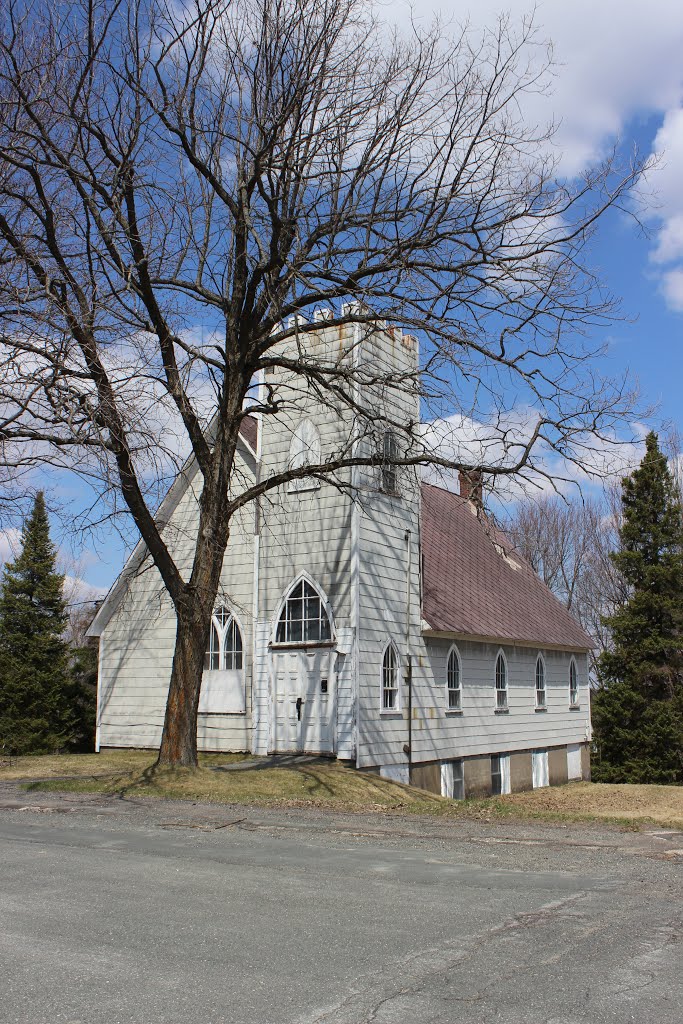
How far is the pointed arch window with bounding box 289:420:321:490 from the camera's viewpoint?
1942cm

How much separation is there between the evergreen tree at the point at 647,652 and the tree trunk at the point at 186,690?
745 inches

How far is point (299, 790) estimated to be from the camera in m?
14.6

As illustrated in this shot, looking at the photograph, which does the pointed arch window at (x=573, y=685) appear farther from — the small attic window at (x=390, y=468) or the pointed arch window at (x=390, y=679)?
the small attic window at (x=390, y=468)

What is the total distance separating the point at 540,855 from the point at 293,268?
8.68m

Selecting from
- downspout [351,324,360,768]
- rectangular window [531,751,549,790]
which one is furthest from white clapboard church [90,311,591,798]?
rectangular window [531,751,549,790]

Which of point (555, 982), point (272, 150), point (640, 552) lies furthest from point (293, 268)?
point (640, 552)

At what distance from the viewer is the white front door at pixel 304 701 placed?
59.3 ft

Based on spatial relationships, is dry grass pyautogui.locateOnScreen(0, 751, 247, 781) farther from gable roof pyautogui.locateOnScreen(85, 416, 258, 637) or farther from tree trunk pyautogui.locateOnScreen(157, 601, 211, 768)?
gable roof pyautogui.locateOnScreen(85, 416, 258, 637)

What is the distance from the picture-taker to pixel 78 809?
39.2 feet

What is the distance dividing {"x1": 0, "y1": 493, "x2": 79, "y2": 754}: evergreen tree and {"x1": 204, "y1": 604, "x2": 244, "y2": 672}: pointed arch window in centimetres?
857

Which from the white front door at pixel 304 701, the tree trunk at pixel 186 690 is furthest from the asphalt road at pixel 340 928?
the white front door at pixel 304 701

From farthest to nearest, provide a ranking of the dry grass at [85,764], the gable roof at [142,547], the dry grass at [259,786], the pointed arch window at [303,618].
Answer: the gable roof at [142,547], the pointed arch window at [303,618], the dry grass at [85,764], the dry grass at [259,786]

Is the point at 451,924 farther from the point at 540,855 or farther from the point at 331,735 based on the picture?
the point at 331,735

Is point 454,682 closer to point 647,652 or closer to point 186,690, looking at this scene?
point 186,690
